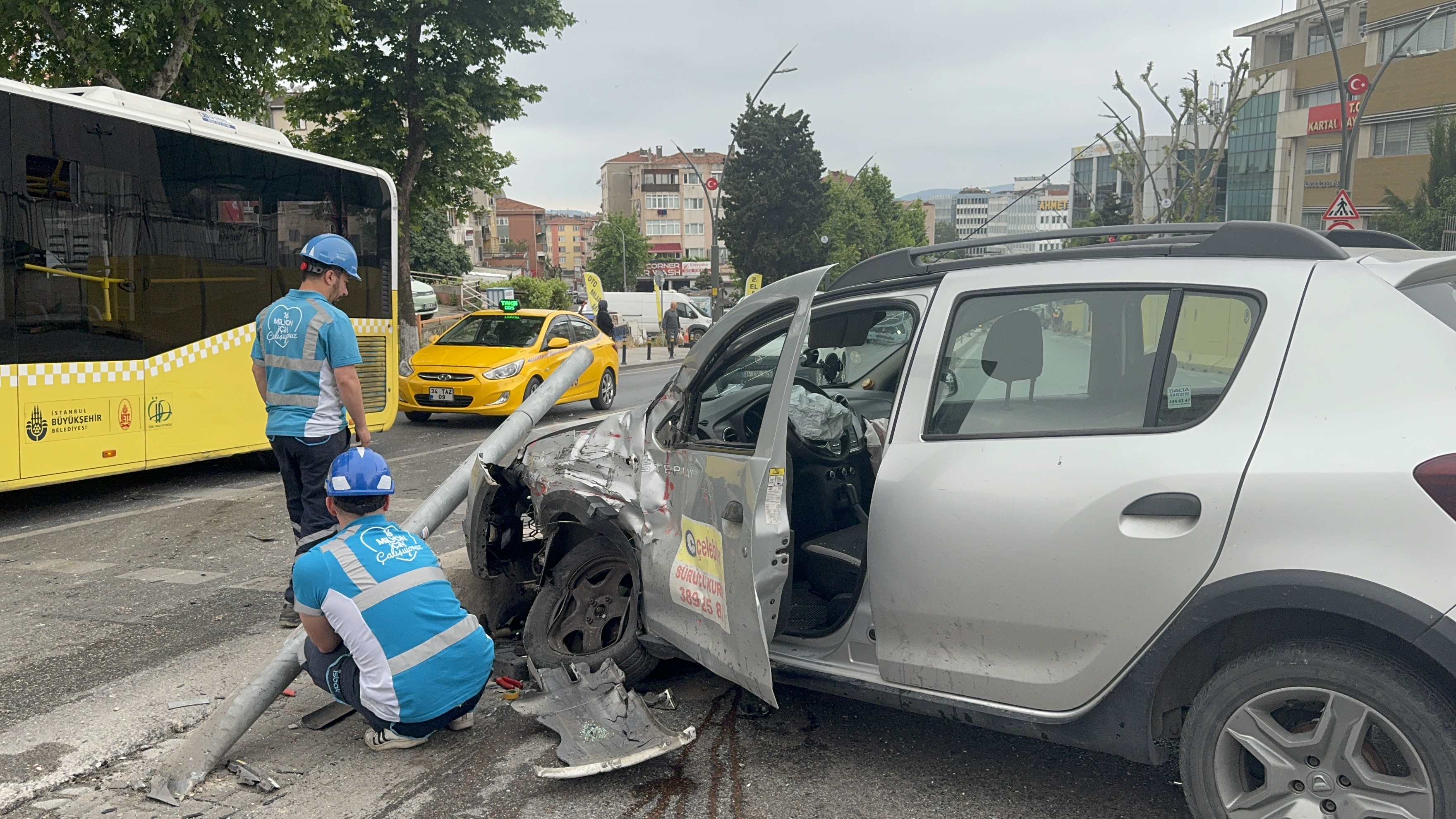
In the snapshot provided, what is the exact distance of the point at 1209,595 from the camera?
2.70 m

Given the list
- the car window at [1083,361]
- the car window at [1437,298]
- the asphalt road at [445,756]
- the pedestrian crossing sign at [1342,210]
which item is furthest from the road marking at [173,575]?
the pedestrian crossing sign at [1342,210]

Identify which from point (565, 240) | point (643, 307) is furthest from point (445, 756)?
point (565, 240)

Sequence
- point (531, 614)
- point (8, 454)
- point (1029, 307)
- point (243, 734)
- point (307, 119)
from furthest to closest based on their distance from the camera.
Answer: point (307, 119), point (8, 454), point (531, 614), point (243, 734), point (1029, 307)

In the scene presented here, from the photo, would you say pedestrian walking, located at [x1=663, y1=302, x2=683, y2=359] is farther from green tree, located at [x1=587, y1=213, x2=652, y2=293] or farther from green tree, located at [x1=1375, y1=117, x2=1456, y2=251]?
green tree, located at [x1=587, y1=213, x2=652, y2=293]

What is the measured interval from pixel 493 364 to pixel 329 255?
29.4 ft

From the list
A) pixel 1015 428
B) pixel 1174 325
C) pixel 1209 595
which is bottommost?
pixel 1209 595

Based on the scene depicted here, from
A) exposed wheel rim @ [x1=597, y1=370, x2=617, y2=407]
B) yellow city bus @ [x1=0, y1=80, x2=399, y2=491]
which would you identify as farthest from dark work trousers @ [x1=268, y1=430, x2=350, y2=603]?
exposed wheel rim @ [x1=597, y1=370, x2=617, y2=407]

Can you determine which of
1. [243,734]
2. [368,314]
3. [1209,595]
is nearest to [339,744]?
[243,734]

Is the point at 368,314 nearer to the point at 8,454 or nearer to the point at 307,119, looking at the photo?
the point at 8,454

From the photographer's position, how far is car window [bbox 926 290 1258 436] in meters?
2.91

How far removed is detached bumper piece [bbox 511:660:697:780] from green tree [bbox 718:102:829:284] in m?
58.9

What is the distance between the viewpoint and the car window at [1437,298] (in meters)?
2.68

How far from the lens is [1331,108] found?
5216 centimetres

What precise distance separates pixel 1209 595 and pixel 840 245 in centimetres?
8188
